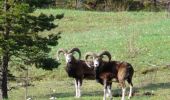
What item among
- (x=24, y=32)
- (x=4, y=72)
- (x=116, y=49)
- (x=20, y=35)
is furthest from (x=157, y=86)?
(x=116, y=49)

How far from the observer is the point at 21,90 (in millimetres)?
31734

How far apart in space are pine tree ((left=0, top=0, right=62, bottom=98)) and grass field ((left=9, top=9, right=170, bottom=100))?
1.83 m

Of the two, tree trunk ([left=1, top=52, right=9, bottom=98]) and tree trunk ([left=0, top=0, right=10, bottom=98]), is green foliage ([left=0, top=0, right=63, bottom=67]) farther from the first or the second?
tree trunk ([left=1, top=52, right=9, bottom=98])

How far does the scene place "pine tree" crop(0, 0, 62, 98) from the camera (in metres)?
26.1

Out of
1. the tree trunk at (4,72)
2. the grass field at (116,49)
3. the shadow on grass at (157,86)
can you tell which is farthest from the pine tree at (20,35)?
the shadow on grass at (157,86)

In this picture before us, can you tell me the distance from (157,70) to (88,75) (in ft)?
25.5

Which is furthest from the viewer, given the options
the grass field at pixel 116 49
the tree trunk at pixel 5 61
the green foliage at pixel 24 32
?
the grass field at pixel 116 49

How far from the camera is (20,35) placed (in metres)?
26.7

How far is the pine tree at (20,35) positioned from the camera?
1026 inches

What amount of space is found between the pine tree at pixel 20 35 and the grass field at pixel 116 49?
1830mm

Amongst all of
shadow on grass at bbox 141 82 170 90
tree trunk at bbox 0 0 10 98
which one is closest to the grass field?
shadow on grass at bbox 141 82 170 90

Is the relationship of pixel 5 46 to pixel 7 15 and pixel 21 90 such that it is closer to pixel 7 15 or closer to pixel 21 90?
pixel 7 15

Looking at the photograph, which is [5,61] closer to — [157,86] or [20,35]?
[20,35]

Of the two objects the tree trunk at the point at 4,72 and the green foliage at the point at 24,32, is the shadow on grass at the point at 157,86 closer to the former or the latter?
the green foliage at the point at 24,32
